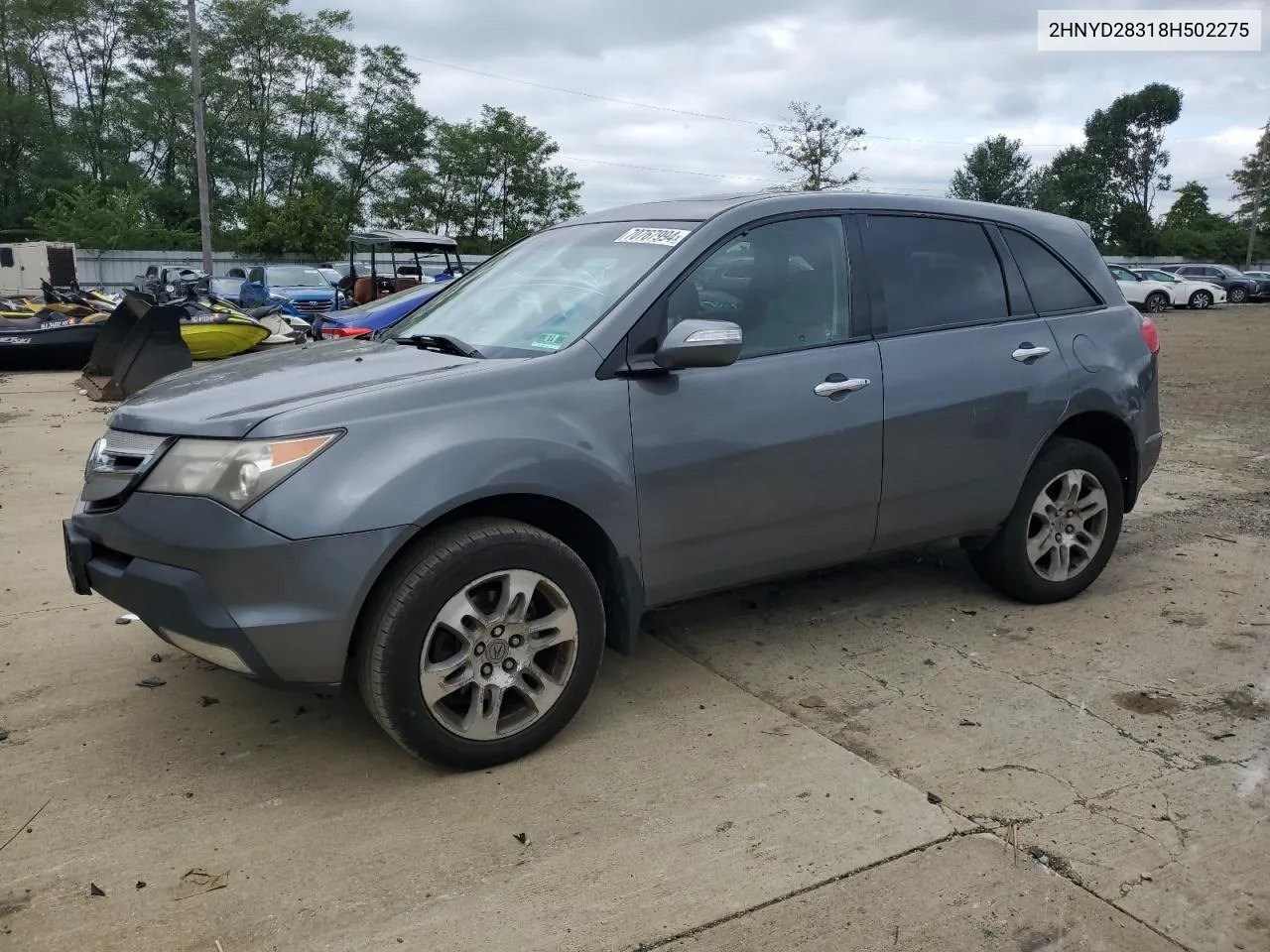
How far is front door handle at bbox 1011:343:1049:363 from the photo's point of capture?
14.7 feet

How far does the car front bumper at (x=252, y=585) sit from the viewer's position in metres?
2.92

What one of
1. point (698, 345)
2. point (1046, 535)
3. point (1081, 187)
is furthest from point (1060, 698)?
point (1081, 187)

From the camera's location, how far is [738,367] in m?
3.76

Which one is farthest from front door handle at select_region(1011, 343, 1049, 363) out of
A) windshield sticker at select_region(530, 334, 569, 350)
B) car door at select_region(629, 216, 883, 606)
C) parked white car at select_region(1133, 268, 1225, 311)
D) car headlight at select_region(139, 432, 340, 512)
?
parked white car at select_region(1133, 268, 1225, 311)

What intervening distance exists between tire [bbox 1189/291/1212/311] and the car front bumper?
41.3 meters

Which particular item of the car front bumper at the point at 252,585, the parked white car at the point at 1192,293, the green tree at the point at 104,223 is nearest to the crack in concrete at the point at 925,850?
the car front bumper at the point at 252,585

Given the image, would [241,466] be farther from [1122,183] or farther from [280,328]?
[1122,183]

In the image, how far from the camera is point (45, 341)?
1479 cm

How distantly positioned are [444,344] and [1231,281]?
45345 mm

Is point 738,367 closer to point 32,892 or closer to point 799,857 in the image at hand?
point 799,857

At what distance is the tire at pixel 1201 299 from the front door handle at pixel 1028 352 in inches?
1518

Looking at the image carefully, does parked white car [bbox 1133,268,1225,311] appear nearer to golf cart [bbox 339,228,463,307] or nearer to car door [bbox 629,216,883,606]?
golf cart [bbox 339,228,463,307]

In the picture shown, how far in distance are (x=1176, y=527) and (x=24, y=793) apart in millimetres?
6063

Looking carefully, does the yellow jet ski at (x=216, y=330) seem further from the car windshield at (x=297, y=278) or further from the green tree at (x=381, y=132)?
the green tree at (x=381, y=132)
